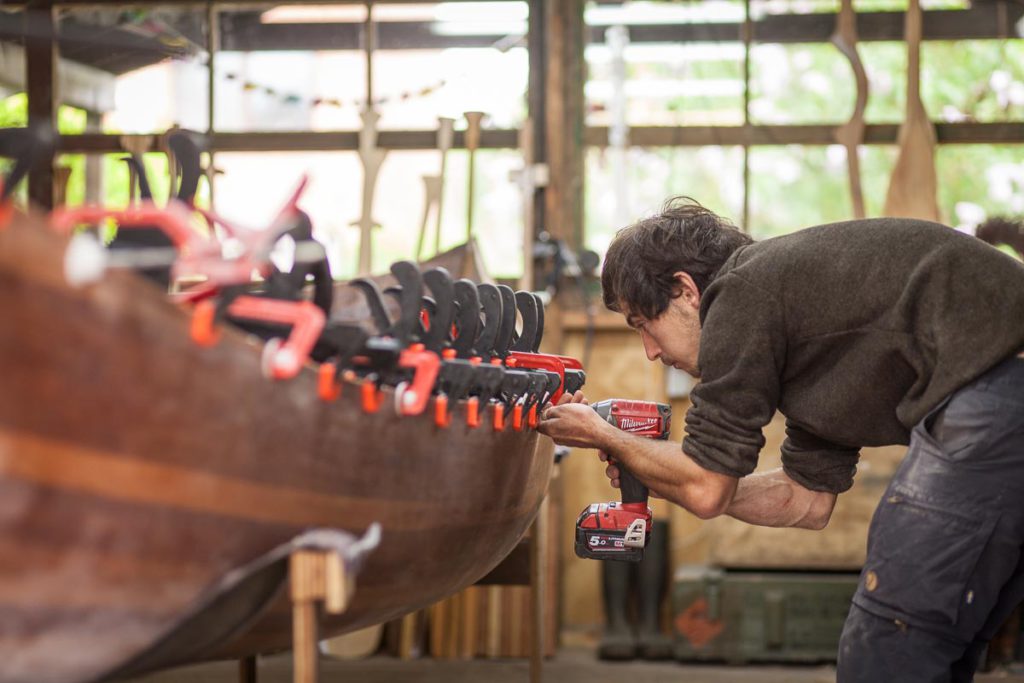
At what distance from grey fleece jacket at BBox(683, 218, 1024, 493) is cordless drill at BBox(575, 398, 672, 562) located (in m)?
0.24

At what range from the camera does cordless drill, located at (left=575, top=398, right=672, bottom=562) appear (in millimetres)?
2244

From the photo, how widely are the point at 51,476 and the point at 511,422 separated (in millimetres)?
1009

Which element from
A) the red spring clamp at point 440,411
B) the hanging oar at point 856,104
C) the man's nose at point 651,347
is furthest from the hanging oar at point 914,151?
the red spring clamp at point 440,411

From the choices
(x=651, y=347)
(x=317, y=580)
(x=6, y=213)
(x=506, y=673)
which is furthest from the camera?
(x=506, y=673)

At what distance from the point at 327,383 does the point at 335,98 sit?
353 centimetres

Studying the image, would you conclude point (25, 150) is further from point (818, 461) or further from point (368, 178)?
point (368, 178)

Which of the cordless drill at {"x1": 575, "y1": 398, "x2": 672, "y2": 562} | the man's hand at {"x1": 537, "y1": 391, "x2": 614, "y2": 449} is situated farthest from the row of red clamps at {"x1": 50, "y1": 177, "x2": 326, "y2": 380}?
the cordless drill at {"x1": 575, "y1": 398, "x2": 672, "y2": 562}

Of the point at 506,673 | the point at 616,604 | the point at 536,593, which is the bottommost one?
the point at 506,673

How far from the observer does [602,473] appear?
440 cm

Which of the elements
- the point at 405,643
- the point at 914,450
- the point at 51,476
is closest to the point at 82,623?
the point at 51,476

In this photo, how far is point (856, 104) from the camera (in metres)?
4.34

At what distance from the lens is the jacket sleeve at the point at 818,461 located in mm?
2303

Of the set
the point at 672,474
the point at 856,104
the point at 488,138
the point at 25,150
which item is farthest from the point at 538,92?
the point at 25,150

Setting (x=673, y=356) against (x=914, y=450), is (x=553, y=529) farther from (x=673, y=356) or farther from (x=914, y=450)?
(x=914, y=450)
